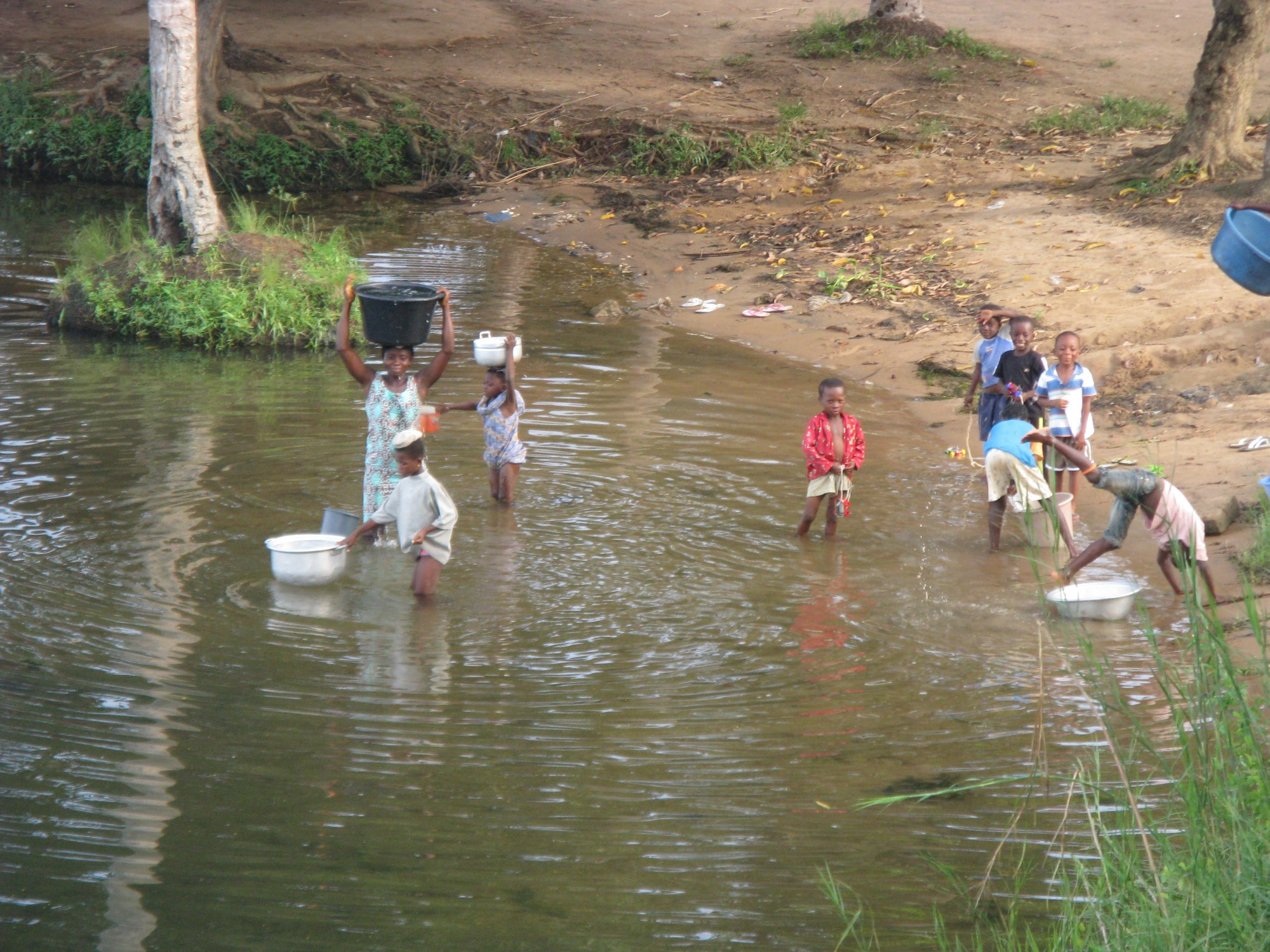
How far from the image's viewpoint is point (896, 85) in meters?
19.2

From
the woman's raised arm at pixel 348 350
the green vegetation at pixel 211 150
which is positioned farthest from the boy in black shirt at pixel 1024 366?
the green vegetation at pixel 211 150

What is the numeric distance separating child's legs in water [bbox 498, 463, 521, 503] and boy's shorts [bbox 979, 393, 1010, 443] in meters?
2.92

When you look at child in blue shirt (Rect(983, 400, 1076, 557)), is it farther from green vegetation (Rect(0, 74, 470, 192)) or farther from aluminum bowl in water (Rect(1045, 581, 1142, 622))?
green vegetation (Rect(0, 74, 470, 192))

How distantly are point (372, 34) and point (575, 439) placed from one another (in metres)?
15.2

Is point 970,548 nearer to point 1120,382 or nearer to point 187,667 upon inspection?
point 1120,382

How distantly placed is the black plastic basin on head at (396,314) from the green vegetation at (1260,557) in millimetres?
4360

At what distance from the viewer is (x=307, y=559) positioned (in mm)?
6301

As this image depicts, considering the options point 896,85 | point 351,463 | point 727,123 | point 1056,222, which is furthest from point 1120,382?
point 896,85

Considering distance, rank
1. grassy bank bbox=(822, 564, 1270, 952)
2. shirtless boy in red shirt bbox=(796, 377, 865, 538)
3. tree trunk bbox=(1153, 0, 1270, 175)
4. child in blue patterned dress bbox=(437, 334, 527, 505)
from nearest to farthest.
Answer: grassy bank bbox=(822, 564, 1270, 952), shirtless boy in red shirt bbox=(796, 377, 865, 538), child in blue patterned dress bbox=(437, 334, 527, 505), tree trunk bbox=(1153, 0, 1270, 175)

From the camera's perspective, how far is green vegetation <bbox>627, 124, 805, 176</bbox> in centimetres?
1653

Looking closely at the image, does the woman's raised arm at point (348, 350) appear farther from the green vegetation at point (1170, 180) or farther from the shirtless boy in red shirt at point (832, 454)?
the green vegetation at point (1170, 180)

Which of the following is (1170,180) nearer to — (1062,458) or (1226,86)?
(1226,86)

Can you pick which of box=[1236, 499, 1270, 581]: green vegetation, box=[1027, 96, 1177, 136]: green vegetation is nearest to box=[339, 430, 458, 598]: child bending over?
box=[1236, 499, 1270, 581]: green vegetation

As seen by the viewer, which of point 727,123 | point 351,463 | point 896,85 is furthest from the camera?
point 896,85
